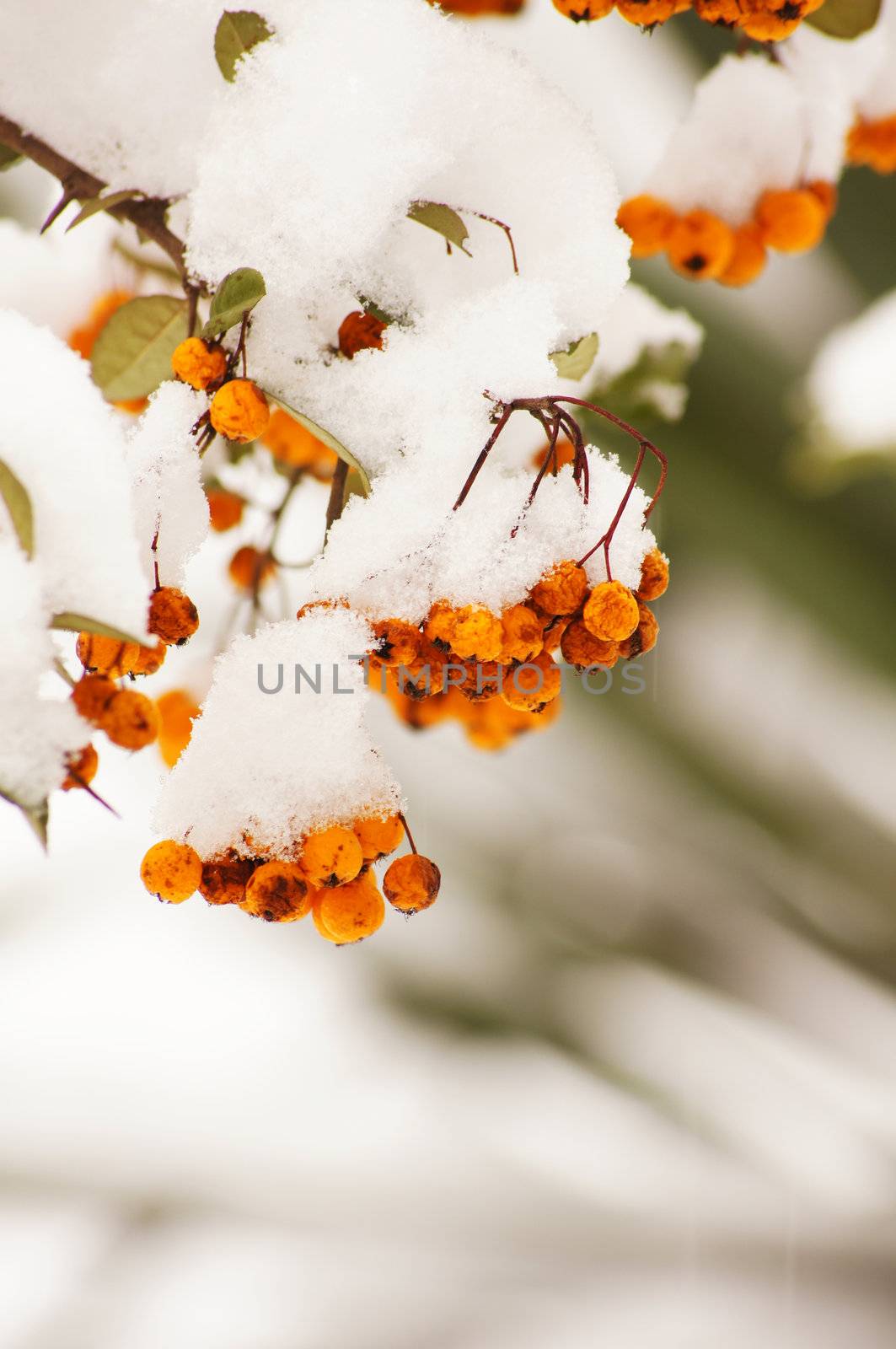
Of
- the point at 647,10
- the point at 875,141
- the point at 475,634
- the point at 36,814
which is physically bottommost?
the point at 36,814

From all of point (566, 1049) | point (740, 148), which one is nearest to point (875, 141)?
point (740, 148)

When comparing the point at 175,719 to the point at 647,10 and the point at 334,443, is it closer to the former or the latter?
the point at 334,443

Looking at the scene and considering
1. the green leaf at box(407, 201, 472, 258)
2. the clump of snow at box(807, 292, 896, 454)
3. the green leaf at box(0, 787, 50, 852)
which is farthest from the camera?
the clump of snow at box(807, 292, 896, 454)

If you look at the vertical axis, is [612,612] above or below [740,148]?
below

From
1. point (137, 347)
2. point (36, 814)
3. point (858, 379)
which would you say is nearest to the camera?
point (36, 814)

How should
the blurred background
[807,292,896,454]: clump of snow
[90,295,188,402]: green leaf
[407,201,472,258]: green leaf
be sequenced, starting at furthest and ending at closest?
the blurred background → [807,292,896,454]: clump of snow → [90,295,188,402]: green leaf → [407,201,472,258]: green leaf

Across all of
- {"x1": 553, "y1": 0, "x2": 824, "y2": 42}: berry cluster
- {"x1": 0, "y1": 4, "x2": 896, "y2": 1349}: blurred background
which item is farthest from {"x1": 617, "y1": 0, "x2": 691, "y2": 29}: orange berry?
{"x1": 0, "y1": 4, "x2": 896, "y2": 1349}: blurred background

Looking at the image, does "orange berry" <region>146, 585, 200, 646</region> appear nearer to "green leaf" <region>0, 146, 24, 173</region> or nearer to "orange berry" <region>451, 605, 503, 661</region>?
"orange berry" <region>451, 605, 503, 661</region>
